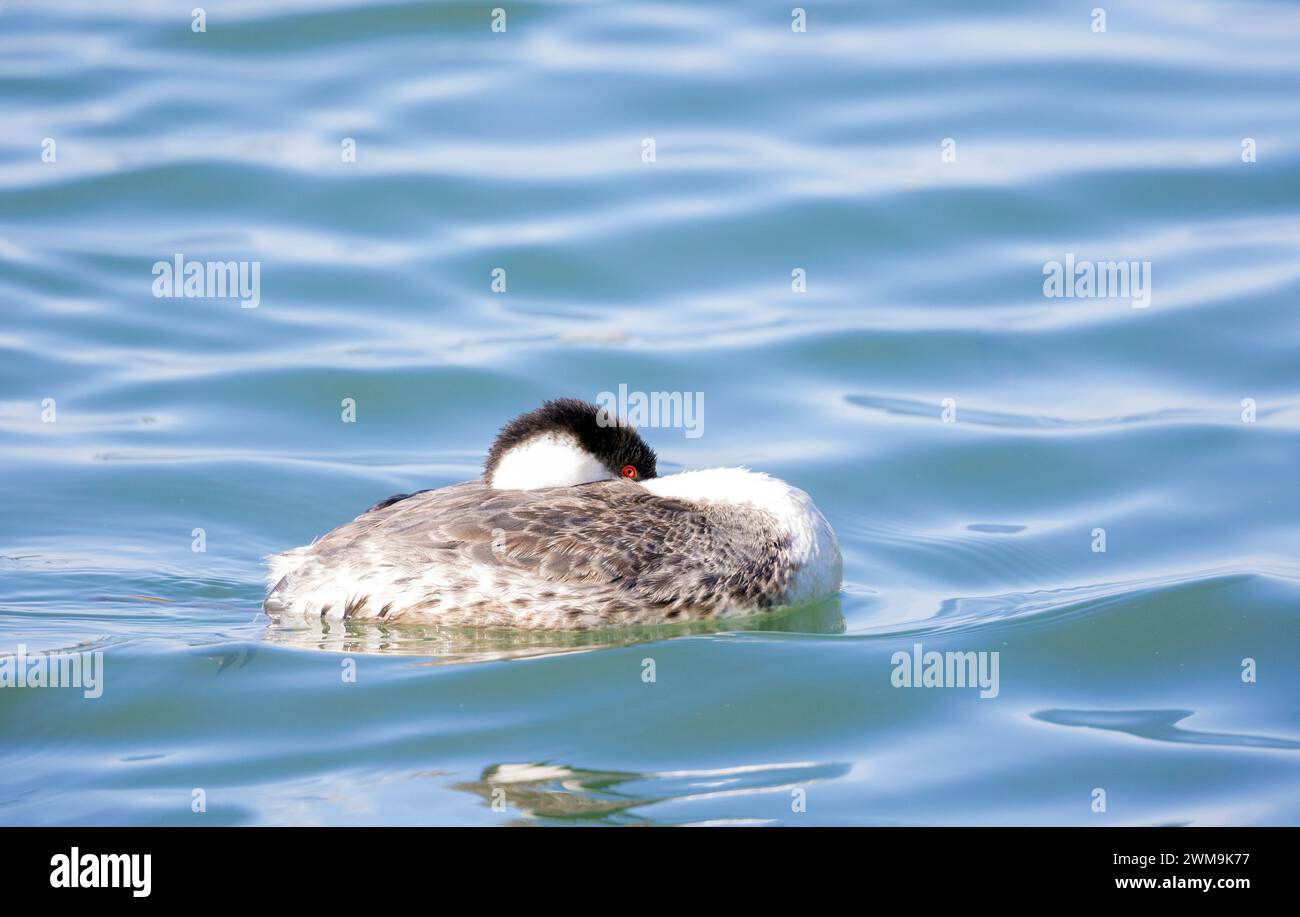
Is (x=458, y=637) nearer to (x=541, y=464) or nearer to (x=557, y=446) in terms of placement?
(x=541, y=464)

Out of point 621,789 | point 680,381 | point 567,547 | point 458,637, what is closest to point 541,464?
point 567,547

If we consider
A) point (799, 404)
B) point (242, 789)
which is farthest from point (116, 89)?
point (242, 789)

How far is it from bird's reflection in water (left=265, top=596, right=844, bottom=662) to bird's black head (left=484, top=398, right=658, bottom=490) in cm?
79

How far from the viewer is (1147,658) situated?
26.2ft

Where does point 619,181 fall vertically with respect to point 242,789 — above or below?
above

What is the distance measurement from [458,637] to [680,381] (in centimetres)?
416

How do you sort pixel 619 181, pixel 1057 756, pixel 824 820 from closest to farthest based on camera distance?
pixel 824 820
pixel 1057 756
pixel 619 181

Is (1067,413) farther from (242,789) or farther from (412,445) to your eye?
(242,789)

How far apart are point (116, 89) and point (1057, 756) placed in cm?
1257

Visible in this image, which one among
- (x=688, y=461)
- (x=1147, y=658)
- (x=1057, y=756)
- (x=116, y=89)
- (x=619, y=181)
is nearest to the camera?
(x=1057, y=756)

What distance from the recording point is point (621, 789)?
6.55 meters

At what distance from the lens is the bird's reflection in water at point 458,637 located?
25.5ft

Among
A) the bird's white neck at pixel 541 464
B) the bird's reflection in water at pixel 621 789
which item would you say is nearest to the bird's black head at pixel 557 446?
the bird's white neck at pixel 541 464

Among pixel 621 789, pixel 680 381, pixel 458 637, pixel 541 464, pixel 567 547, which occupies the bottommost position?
pixel 621 789
